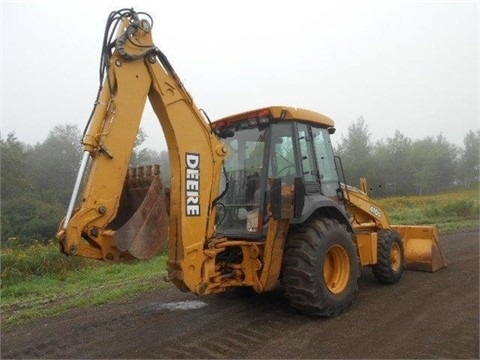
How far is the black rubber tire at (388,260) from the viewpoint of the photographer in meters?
6.46

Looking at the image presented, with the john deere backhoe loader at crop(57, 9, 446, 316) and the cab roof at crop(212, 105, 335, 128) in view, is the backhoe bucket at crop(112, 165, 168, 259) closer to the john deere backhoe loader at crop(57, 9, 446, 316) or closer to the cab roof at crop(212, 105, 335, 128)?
the john deere backhoe loader at crop(57, 9, 446, 316)

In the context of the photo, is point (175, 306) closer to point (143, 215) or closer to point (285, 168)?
point (143, 215)

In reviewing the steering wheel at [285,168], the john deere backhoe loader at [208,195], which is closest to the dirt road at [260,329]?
the john deere backhoe loader at [208,195]

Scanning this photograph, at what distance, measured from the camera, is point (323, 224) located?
5039mm

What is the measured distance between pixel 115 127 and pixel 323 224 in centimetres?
258

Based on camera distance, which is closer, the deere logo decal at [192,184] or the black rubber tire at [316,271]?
the deere logo decal at [192,184]

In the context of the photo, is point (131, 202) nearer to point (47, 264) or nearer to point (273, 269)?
point (273, 269)

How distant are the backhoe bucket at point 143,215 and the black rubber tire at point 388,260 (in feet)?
12.0

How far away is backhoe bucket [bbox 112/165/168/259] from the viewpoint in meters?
4.01

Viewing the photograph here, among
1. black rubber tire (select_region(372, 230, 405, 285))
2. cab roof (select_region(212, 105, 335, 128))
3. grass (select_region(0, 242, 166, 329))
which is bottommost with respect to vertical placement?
grass (select_region(0, 242, 166, 329))

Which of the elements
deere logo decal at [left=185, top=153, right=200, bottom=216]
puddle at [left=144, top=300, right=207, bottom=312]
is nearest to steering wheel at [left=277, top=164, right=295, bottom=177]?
deere logo decal at [left=185, top=153, right=200, bottom=216]

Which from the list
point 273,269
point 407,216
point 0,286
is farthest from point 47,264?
point 407,216

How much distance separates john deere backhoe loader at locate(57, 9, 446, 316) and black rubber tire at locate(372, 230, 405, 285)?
1075 millimetres

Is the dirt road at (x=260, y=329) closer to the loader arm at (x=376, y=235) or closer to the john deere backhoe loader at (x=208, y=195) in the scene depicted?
the john deere backhoe loader at (x=208, y=195)
